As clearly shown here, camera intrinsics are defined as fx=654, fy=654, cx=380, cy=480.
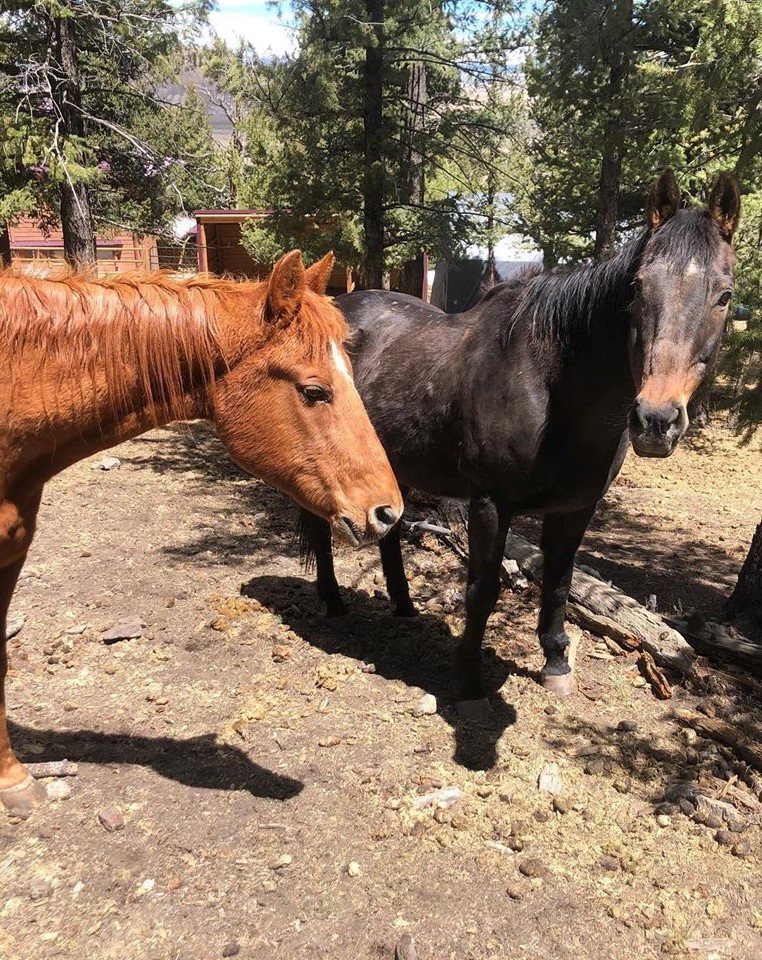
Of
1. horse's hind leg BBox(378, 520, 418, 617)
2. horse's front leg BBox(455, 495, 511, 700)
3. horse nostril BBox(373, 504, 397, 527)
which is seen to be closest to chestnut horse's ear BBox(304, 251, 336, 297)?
horse nostril BBox(373, 504, 397, 527)

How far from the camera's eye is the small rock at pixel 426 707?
361 centimetres

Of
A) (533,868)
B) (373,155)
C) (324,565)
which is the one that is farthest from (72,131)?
(533,868)

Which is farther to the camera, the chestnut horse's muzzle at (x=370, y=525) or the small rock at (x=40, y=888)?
the small rock at (x=40, y=888)

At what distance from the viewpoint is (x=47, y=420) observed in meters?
2.15

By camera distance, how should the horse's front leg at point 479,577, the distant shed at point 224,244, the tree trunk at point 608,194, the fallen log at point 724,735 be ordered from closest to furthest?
the fallen log at point 724,735
the horse's front leg at point 479,577
the tree trunk at point 608,194
the distant shed at point 224,244

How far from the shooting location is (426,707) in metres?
3.63

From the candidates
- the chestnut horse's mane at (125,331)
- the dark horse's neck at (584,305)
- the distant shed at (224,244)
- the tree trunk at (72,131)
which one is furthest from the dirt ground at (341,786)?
the distant shed at (224,244)

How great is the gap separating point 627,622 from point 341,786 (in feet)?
7.33

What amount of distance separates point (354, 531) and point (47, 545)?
4.38 meters

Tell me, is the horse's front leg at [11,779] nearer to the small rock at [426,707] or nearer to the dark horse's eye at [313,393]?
the dark horse's eye at [313,393]

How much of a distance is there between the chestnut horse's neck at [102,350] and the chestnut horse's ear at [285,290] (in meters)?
0.08

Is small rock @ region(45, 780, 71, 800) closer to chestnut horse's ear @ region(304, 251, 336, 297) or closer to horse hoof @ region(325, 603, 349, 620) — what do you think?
horse hoof @ region(325, 603, 349, 620)

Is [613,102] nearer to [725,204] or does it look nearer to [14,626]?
[725,204]

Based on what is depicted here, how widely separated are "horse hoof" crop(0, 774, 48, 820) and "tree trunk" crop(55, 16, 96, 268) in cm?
786
